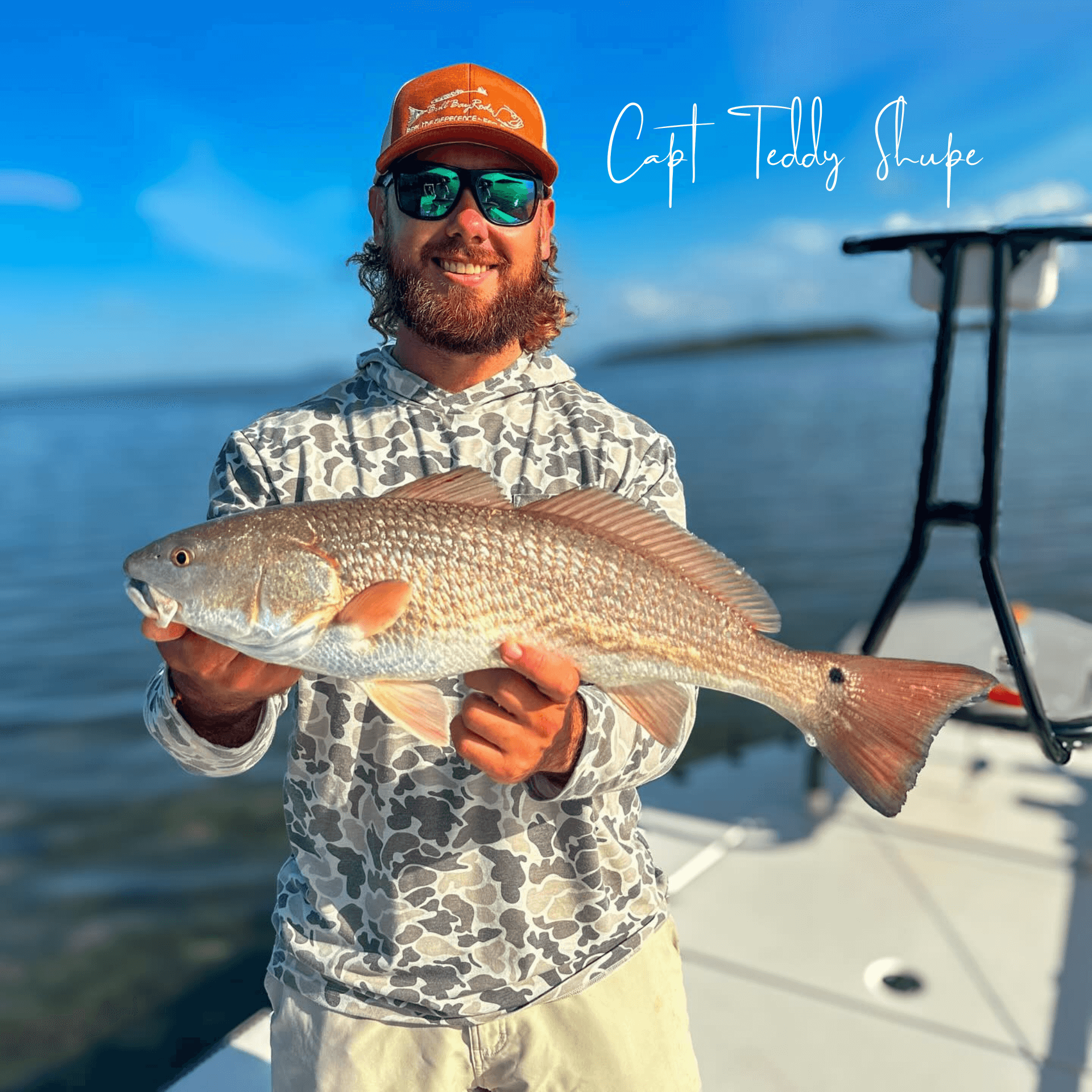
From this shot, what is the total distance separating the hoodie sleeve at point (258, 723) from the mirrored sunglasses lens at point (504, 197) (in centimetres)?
91

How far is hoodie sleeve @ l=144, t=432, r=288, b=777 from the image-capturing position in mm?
2002

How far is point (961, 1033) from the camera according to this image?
11.1 feet

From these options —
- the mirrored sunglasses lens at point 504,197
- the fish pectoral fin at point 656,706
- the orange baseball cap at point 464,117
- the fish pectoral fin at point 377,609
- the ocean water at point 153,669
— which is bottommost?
the ocean water at point 153,669

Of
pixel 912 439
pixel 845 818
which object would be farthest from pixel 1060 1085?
pixel 912 439

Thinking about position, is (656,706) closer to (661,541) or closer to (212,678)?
(661,541)

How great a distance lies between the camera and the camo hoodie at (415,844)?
6.90ft

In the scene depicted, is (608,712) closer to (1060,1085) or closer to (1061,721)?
(1060,1085)

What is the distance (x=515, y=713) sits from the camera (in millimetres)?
1871

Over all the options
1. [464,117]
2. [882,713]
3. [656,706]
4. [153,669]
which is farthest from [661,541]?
[153,669]

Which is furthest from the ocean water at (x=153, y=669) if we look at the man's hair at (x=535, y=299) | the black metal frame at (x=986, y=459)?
the man's hair at (x=535, y=299)

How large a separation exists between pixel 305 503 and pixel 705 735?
789 cm

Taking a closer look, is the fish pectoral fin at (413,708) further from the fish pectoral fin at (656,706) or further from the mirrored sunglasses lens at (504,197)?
the mirrored sunglasses lens at (504,197)

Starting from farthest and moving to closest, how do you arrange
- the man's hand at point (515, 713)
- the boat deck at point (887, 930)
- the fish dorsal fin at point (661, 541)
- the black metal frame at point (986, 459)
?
the black metal frame at point (986, 459) → the boat deck at point (887, 930) → the fish dorsal fin at point (661, 541) → the man's hand at point (515, 713)

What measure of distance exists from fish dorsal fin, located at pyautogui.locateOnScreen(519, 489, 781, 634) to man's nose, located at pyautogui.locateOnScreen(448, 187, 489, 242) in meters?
0.85
